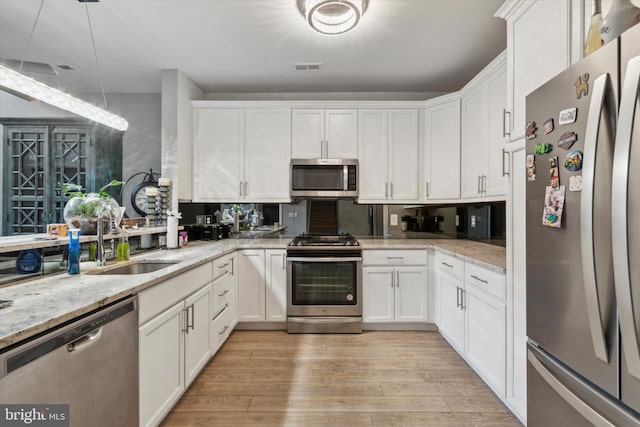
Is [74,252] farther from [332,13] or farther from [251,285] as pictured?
[332,13]

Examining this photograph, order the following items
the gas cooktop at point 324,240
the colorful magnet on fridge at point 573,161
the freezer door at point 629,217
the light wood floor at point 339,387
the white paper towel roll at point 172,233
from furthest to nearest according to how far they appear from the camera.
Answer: the gas cooktop at point 324,240
the white paper towel roll at point 172,233
the light wood floor at point 339,387
the colorful magnet on fridge at point 573,161
the freezer door at point 629,217

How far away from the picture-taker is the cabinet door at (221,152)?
334 centimetres

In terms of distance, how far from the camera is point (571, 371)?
1.04 m

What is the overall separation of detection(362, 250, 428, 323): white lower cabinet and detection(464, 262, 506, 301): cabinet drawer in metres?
0.70

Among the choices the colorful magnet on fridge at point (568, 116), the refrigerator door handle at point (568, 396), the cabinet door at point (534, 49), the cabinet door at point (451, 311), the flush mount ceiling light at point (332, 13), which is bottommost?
the cabinet door at point (451, 311)

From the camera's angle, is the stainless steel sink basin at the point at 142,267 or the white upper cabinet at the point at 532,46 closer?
the white upper cabinet at the point at 532,46

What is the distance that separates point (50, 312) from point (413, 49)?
2.94 metres

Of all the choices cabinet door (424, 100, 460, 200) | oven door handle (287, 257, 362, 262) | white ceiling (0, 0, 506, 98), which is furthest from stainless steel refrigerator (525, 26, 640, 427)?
cabinet door (424, 100, 460, 200)

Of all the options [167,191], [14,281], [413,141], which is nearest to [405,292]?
[413,141]

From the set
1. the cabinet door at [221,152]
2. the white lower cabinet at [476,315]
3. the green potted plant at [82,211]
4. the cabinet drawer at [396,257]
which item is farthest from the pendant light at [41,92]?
the white lower cabinet at [476,315]

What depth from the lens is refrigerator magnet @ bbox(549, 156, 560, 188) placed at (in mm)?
1078

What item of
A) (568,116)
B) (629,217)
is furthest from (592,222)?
(568,116)

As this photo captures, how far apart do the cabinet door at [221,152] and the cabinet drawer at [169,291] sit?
4.39 ft

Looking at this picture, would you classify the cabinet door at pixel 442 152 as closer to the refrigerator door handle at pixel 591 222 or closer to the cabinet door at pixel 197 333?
the refrigerator door handle at pixel 591 222
